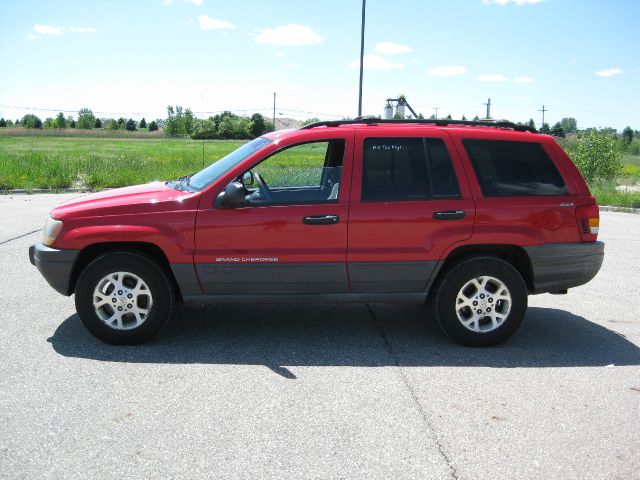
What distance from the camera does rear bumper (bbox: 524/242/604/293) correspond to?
504 cm

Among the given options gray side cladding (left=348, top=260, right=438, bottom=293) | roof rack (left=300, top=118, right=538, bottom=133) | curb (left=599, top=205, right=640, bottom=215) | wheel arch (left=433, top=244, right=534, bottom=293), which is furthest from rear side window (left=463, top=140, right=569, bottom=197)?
curb (left=599, top=205, right=640, bottom=215)

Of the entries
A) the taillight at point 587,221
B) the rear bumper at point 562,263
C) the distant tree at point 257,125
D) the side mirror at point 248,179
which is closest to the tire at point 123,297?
the side mirror at point 248,179

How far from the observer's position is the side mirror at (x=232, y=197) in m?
4.64

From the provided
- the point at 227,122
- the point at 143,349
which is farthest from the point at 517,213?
the point at 227,122

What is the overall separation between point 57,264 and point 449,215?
3.16 meters

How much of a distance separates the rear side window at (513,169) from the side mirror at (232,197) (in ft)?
6.29

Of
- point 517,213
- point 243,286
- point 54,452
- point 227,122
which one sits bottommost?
point 54,452

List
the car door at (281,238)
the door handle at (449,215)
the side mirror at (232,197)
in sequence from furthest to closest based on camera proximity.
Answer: the door handle at (449,215), the car door at (281,238), the side mirror at (232,197)

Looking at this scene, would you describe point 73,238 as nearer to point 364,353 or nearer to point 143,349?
point 143,349

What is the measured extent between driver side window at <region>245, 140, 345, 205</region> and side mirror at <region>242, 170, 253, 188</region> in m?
0.01

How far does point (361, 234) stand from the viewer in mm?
4820

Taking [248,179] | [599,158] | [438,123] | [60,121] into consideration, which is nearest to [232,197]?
[248,179]

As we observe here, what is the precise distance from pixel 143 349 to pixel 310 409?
5.60 ft

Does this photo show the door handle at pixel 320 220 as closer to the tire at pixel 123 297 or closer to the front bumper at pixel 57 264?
the tire at pixel 123 297
